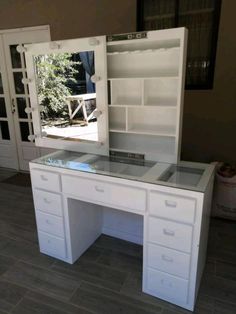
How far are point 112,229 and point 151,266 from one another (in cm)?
74

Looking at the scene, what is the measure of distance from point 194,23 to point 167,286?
2468mm

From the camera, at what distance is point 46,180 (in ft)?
6.15

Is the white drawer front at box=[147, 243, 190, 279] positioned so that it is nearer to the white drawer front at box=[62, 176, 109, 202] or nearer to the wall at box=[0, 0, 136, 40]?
the white drawer front at box=[62, 176, 109, 202]

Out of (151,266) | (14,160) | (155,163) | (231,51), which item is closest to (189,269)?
(151,266)

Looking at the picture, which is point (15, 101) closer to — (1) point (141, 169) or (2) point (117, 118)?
(2) point (117, 118)

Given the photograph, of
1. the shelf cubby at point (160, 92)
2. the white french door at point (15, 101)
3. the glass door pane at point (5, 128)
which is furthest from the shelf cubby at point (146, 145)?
the glass door pane at point (5, 128)

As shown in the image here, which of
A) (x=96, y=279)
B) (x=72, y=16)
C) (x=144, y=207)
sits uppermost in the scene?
(x=72, y=16)

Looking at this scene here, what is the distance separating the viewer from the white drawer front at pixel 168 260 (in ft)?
5.00

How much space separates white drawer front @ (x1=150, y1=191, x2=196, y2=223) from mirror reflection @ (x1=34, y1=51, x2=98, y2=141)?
804 mm

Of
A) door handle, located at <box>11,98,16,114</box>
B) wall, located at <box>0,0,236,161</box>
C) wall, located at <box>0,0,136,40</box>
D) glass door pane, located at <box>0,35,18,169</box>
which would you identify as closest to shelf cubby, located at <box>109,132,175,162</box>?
wall, located at <box>0,0,236,161</box>

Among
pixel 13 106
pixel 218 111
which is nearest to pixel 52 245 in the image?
pixel 218 111

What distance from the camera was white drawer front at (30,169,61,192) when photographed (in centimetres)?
183

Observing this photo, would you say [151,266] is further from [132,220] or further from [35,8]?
[35,8]

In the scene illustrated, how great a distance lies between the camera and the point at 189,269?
1.51 metres
